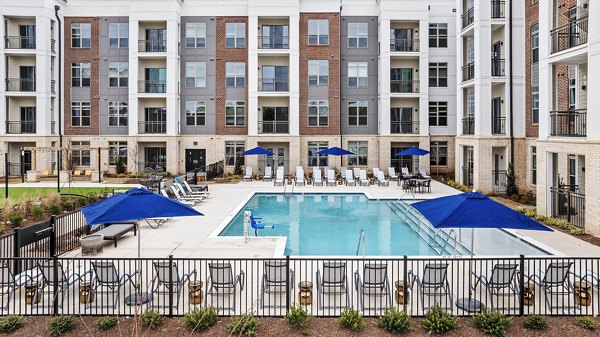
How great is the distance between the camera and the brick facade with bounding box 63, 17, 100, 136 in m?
40.2

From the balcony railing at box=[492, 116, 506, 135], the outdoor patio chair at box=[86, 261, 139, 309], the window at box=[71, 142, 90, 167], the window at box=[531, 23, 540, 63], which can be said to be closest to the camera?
the outdoor patio chair at box=[86, 261, 139, 309]

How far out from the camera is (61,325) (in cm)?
899

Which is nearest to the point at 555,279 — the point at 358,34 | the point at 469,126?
the point at 469,126

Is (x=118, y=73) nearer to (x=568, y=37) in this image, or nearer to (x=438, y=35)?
(x=438, y=35)

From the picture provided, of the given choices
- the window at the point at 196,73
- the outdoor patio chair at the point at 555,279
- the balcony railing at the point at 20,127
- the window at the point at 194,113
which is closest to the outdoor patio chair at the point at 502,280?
the outdoor patio chair at the point at 555,279

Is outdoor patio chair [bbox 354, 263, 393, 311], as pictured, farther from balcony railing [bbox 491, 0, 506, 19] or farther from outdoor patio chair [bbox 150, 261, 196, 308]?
balcony railing [bbox 491, 0, 506, 19]

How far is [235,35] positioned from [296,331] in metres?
34.1

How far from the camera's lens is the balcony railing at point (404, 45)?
39.2m

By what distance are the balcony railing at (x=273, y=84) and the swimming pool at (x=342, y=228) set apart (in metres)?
13.4

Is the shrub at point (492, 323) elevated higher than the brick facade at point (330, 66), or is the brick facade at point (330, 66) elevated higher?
the brick facade at point (330, 66)

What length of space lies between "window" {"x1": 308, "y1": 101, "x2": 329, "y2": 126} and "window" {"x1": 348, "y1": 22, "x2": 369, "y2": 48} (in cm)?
531

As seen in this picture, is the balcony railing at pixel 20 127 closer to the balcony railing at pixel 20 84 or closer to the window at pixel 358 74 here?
the balcony railing at pixel 20 84

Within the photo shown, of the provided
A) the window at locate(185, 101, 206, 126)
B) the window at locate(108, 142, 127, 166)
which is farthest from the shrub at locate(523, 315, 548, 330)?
the window at locate(108, 142, 127, 166)

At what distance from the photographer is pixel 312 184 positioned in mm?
33938
